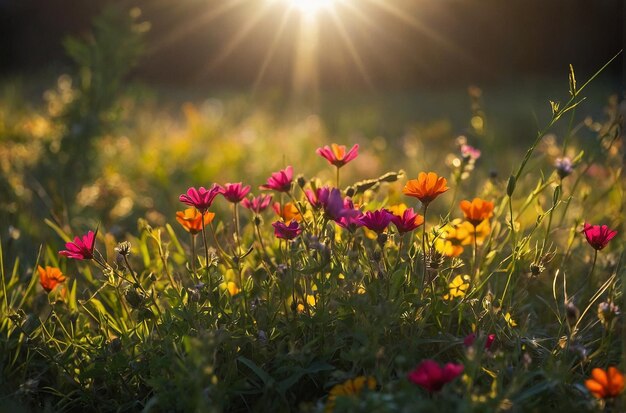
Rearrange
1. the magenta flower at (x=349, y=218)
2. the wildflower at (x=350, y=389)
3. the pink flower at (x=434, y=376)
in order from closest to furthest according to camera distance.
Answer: the pink flower at (x=434, y=376) < the wildflower at (x=350, y=389) < the magenta flower at (x=349, y=218)

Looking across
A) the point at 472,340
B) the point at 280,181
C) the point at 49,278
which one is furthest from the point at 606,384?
the point at 49,278

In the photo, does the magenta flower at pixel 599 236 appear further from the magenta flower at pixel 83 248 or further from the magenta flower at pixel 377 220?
the magenta flower at pixel 83 248

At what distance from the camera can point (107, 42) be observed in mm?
3391

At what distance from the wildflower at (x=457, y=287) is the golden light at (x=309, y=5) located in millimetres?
8989

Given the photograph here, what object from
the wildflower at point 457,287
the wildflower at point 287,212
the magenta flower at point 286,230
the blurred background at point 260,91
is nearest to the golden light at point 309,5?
the blurred background at point 260,91

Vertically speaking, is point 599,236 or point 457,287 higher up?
point 599,236

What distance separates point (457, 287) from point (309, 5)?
928cm

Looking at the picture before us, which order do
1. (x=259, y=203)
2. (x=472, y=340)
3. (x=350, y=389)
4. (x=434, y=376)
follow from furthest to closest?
(x=259, y=203) < (x=472, y=340) < (x=350, y=389) < (x=434, y=376)

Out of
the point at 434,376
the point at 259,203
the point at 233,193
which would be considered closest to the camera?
the point at 434,376

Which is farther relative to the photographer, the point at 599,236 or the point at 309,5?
the point at 309,5

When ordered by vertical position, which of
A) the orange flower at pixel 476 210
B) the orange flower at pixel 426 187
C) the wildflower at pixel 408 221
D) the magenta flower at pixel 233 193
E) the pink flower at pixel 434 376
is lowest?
the pink flower at pixel 434 376

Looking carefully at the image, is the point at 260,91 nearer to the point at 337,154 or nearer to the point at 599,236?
the point at 337,154

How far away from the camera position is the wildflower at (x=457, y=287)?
1.70 meters

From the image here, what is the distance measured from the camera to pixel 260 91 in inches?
428
